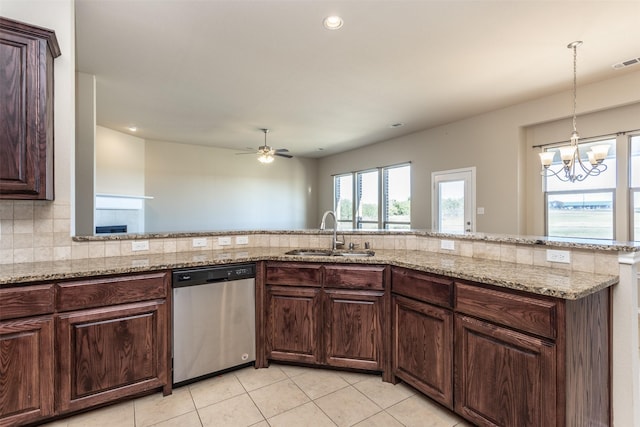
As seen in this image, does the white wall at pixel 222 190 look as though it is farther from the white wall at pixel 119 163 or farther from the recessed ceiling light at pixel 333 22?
the recessed ceiling light at pixel 333 22

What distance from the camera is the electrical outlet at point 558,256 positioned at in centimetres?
182

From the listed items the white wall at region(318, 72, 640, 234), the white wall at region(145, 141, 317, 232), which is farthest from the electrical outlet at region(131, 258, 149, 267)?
the white wall at region(318, 72, 640, 234)

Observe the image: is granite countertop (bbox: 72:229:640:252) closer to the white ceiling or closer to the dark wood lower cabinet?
the dark wood lower cabinet

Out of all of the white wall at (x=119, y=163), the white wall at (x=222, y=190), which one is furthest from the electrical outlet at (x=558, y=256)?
the white wall at (x=119, y=163)

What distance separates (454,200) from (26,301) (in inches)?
217

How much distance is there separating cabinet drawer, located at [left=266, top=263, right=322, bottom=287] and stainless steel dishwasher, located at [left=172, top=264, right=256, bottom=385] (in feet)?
0.52

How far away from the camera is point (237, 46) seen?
2811 millimetres

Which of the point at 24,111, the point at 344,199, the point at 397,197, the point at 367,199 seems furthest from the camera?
the point at 344,199

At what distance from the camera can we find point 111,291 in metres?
1.89

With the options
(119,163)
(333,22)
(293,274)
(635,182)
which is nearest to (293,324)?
(293,274)

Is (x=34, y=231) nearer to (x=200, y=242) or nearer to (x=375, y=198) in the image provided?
(x=200, y=242)

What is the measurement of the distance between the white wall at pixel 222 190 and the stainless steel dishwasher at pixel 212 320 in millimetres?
4286

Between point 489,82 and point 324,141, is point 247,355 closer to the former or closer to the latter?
point 489,82

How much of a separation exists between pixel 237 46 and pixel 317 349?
2.78 metres
